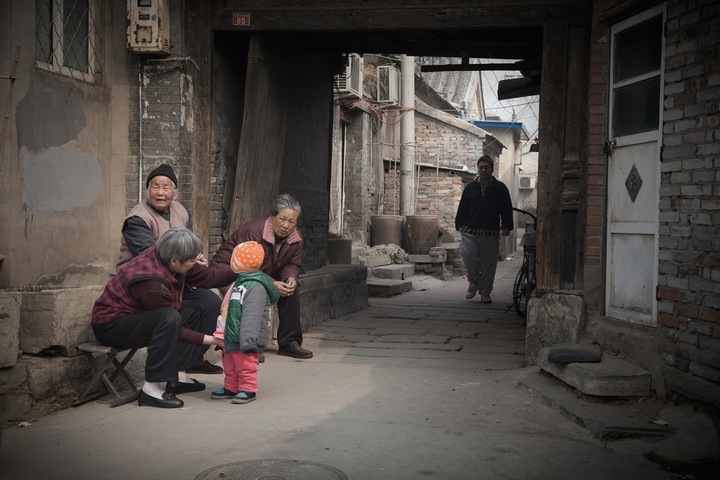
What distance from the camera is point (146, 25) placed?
7.07 m

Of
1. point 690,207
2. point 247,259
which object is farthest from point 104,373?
point 690,207

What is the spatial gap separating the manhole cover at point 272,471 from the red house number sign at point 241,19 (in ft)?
16.0

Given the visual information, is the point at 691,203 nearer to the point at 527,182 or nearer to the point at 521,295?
the point at 521,295

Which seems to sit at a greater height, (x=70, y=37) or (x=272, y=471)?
(x=70, y=37)

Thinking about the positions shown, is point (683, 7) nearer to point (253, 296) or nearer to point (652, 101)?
point (652, 101)

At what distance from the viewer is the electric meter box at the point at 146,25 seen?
23.1ft

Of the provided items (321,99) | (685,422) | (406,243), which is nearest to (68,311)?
(685,422)

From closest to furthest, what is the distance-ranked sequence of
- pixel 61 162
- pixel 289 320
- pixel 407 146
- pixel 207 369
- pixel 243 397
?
pixel 243 397, pixel 207 369, pixel 61 162, pixel 289 320, pixel 407 146

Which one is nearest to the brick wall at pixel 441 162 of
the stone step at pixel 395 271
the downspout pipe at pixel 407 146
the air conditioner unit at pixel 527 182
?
the downspout pipe at pixel 407 146

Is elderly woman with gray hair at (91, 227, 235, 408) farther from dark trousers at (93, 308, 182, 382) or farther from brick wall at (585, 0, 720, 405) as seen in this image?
brick wall at (585, 0, 720, 405)

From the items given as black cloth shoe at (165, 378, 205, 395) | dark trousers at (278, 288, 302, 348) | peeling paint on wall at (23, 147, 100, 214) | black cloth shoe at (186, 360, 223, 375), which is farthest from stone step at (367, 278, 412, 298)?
black cloth shoe at (165, 378, 205, 395)

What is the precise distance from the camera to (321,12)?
742 cm

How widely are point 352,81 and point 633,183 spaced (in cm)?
1105

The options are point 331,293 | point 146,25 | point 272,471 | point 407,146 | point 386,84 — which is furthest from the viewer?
point 386,84
